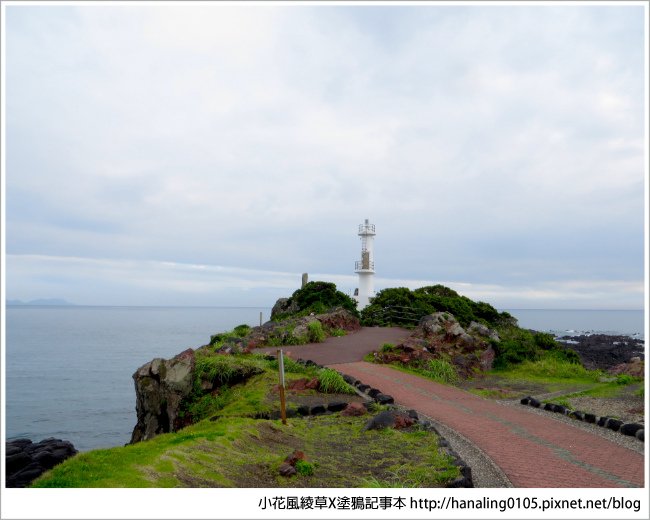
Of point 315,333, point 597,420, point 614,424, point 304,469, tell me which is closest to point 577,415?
point 597,420

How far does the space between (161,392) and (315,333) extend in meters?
9.35

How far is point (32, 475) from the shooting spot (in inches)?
317

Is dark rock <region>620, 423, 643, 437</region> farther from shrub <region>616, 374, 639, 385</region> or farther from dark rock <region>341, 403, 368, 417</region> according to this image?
shrub <region>616, 374, 639, 385</region>

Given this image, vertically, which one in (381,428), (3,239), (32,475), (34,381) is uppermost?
(3,239)

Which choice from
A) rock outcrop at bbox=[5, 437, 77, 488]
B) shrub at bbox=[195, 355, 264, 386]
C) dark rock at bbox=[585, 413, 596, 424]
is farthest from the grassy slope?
dark rock at bbox=[585, 413, 596, 424]

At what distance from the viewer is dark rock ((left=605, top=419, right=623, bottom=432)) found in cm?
874

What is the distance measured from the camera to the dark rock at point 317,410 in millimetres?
9922

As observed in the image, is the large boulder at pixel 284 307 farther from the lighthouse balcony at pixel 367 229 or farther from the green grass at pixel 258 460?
the green grass at pixel 258 460

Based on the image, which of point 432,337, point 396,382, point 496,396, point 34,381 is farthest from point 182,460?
point 34,381

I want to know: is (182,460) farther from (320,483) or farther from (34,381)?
(34,381)

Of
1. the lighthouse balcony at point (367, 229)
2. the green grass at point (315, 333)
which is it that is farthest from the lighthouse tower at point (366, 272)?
the green grass at point (315, 333)

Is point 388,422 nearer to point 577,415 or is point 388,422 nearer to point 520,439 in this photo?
point 520,439

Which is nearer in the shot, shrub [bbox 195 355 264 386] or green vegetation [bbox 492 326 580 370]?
shrub [bbox 195 355 264 386]

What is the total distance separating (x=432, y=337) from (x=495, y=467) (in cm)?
1271
